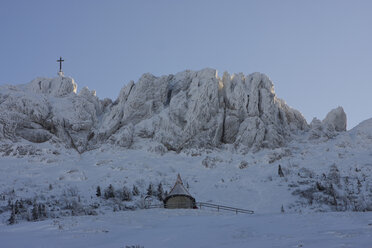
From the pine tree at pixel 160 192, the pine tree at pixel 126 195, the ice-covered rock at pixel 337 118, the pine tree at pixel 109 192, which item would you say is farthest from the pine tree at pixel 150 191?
the ice-covered rock at pixel 337 118

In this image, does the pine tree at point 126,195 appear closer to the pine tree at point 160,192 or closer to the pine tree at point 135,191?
the pine tree at point 135,191

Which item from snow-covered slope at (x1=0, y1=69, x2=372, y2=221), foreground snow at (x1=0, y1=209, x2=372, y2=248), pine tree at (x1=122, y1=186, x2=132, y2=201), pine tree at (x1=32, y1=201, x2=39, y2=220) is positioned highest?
snow-covered slope at (x1=0, y1=69, x2=372, y2=221)

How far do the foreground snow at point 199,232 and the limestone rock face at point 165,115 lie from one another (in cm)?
3046

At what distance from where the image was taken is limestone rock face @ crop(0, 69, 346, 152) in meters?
56.8

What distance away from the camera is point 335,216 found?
24078 mm

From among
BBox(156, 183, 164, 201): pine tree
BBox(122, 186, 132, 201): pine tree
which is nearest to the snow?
BBox(122, 186, 132, 201): pine tree

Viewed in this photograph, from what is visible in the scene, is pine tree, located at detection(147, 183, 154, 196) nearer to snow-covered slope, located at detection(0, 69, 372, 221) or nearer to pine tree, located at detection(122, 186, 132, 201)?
snow-covered slope, located at detection(0, 69, 372, 221)

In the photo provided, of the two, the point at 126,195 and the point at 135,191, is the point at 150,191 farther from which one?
the point at 126,195

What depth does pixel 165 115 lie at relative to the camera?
60.3 m

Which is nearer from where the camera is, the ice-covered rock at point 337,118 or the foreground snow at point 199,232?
the foreground snow at point 199,232

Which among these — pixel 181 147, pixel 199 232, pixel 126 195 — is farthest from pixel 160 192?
pixel 199 232

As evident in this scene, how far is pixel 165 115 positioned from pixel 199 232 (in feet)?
131

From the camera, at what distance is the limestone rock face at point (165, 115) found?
56812mm

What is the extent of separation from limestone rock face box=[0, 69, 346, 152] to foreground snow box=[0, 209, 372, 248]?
30.5 meters
